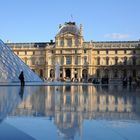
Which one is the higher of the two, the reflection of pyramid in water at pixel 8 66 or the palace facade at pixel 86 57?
the palace facade at pixel 86 57

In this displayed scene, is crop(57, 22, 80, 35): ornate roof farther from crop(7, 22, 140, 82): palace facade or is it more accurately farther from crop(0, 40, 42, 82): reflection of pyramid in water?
crop(0, 40, 42, 82): reflection of pyramid in water

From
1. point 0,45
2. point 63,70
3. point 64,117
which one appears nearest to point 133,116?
point 64,117

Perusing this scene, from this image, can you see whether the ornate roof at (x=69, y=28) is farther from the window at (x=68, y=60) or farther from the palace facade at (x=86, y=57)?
the window at (x=68, y=60)

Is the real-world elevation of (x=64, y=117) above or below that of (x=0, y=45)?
below

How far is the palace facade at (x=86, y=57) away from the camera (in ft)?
301

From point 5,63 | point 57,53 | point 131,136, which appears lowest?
point 131,136

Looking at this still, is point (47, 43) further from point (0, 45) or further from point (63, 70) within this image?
point (0, 45)

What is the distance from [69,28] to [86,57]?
7.99 m

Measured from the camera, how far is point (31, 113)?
21.3 ft

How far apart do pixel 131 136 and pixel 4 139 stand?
1.39 meters

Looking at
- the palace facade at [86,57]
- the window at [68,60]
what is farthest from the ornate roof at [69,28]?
the window at [68,60]

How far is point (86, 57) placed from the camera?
92000 mm

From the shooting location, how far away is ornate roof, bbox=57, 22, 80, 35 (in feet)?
301

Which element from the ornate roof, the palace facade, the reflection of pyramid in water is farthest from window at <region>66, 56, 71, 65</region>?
the reflection of pyramid in water
